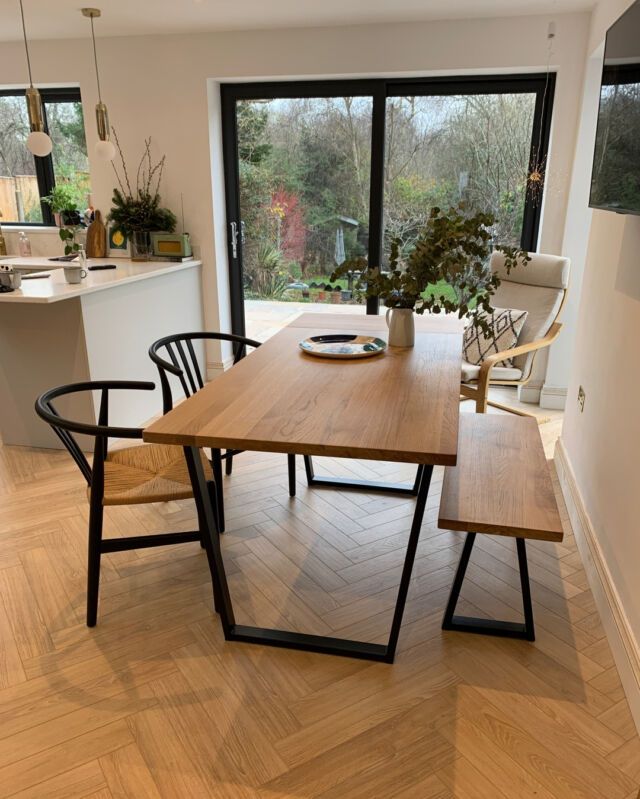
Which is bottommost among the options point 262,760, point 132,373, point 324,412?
point 262,760

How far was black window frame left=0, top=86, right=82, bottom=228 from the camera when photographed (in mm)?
4605

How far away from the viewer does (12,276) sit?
3102mm

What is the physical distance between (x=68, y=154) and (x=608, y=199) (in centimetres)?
419

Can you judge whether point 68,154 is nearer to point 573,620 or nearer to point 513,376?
point 513,376

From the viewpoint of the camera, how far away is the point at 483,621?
2.02 m

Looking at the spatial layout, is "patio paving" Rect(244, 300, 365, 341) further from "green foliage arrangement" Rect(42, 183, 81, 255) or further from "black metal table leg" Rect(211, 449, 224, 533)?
"black metal table leg" Rect(211, 449, 224, 533)

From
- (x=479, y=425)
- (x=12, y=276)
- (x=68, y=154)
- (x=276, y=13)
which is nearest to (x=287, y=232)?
(x=276, y=13)

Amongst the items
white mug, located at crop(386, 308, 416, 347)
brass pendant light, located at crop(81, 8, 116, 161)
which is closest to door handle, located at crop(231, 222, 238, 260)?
brass pendant light, located at crop(81, 8, 116, 161)

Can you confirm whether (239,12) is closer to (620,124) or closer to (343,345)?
(343,345)

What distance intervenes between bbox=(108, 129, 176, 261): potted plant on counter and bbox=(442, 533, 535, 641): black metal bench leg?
3.34 metres

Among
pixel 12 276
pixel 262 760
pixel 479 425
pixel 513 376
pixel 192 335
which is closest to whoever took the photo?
pixel 262 760

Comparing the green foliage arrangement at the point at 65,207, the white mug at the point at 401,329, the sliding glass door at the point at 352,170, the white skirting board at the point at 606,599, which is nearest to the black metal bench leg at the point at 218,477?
the white mug at the point at 401,329

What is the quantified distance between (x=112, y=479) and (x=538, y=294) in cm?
272

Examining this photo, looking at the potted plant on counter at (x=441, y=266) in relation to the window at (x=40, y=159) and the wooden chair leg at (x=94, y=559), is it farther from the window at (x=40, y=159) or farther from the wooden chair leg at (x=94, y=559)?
the window at (x=40, y=159)
